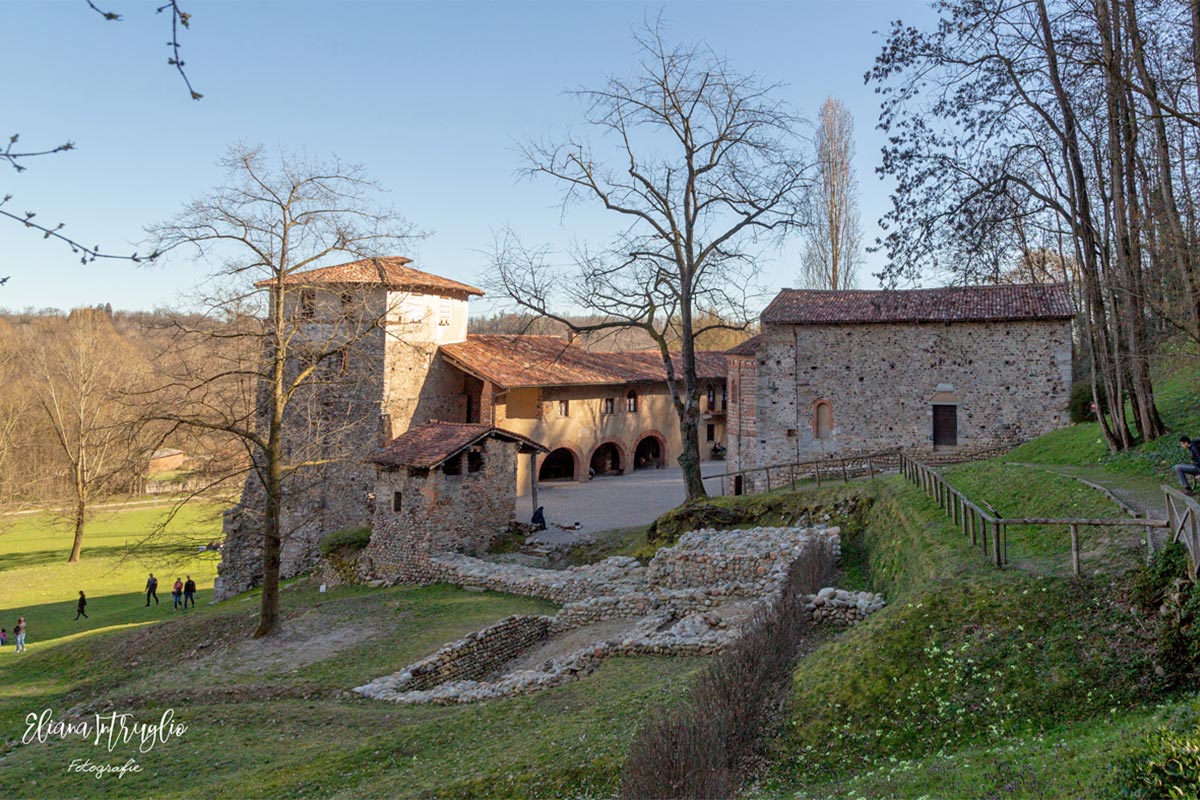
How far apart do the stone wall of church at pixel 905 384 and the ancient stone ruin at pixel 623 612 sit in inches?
345

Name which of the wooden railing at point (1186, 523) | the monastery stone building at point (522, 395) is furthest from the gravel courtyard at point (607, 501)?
the wooden railing at point (1186, 523)

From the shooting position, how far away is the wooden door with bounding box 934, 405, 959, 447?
80.0 feet

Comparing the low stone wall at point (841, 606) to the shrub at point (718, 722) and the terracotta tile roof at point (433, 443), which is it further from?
the terracotta tile roof at point (433, 443)

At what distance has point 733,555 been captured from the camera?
51.4ft

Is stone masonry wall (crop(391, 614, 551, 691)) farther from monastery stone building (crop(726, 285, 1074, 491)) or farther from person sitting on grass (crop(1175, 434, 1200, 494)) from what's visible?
monastery stone building (crop(726, 285, 1074, 491))

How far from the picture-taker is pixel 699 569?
1596 centimetres

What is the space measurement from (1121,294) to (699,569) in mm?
10019

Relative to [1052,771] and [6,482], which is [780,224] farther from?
[6,482]

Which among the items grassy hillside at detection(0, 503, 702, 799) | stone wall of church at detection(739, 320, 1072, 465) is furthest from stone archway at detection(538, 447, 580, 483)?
grassy hillside at detection(0, 503, 702, 799)

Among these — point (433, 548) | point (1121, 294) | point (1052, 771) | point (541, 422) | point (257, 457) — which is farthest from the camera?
point (541, 422)

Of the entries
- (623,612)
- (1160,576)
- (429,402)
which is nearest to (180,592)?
(429,402)

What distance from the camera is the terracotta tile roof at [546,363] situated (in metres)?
30.3

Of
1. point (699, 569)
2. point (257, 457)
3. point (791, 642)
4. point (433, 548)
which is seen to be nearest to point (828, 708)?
point (791, 642)

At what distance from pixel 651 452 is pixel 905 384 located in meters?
16.8
